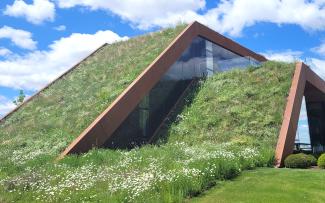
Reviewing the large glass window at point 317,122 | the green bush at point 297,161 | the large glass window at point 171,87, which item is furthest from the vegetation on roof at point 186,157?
the large glass window at point 317,122

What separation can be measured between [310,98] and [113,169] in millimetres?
22788

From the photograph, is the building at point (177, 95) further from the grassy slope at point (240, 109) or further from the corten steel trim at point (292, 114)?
the grassy slope at point (240, 109)

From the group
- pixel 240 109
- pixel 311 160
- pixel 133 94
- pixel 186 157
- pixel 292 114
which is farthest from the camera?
pixel 240 109

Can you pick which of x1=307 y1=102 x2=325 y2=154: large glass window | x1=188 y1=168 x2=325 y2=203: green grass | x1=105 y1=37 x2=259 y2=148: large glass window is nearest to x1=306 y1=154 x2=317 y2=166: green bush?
x1=188 y1=168 x2=325 y2=203: green grass

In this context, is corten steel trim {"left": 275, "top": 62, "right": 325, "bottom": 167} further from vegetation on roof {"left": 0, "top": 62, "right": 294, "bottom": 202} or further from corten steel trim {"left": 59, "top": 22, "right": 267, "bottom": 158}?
corten steel trim {"left": 59, "top": 22, "right": 267, "bottom": 158}

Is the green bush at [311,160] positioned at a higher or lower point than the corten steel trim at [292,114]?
lower

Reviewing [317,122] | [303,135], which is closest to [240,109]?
[303,135]

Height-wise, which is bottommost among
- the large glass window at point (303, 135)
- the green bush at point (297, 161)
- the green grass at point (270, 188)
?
the green grass at point (270, 188)

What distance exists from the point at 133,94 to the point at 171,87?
4.72 meters

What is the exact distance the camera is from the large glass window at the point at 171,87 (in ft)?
72.2

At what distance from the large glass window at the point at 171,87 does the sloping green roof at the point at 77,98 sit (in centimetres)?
138

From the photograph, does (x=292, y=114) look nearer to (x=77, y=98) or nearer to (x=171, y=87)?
(x=171, y=87)

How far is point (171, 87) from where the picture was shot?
26359 mm

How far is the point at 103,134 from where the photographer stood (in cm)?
1969
